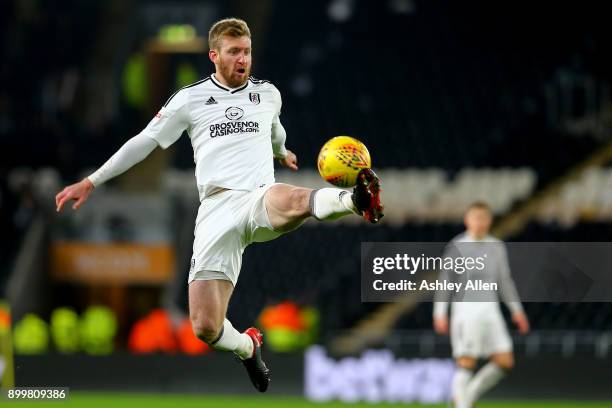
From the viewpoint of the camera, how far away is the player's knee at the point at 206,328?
7.05 metres

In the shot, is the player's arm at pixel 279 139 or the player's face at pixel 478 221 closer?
the player's arm at pixel 279 139

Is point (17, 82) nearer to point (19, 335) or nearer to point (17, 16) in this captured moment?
point (17, 16)

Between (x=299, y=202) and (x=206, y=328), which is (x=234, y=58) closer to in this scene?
(x=299, y=202)

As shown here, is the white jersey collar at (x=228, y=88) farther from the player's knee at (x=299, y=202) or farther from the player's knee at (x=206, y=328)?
the player's knee at (x=206, y=328)

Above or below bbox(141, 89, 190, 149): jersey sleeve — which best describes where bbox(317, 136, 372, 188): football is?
below

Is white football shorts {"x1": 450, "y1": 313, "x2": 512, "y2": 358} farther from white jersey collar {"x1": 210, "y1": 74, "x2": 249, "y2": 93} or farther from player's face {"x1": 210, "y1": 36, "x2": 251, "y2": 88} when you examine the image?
player's face {"x1": 210, "y1": 36, "x2": 251, "y2": 88}

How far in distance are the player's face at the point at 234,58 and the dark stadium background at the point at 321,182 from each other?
600 cm

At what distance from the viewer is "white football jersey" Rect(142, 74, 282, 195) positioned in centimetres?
707

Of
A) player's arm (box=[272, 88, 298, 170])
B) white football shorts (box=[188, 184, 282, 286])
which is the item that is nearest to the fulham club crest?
player's arm (box=[272, 88, 298, 170])

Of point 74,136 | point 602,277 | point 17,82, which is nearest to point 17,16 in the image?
point 17,82

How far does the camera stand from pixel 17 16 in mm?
20156

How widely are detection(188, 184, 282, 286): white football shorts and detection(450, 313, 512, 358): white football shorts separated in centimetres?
340

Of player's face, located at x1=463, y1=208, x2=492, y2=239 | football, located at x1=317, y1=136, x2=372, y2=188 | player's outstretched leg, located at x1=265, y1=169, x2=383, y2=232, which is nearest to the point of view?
player's outstretched leg, located at x1=265, y1=169, x2=383, y2=232

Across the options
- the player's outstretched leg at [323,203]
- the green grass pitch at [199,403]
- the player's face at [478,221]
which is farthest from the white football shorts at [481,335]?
the player's outstretched leg at [323,203]
